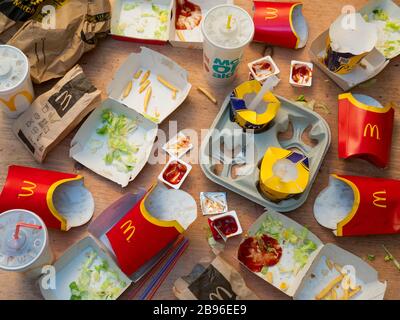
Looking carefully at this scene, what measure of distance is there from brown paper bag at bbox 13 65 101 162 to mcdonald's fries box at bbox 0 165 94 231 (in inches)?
2.7

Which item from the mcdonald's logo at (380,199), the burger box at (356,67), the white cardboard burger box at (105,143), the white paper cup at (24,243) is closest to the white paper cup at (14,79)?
the white cardboard burger box at (105,143)

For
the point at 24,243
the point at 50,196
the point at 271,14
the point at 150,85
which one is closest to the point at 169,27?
the point at 150,85

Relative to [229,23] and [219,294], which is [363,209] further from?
[229,23]

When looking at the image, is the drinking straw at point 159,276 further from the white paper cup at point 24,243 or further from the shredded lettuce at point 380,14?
the shredded lettuce at point 380,14

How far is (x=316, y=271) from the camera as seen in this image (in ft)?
3.14

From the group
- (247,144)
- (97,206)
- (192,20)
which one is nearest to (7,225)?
(97,206)

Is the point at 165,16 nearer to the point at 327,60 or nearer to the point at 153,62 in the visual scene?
the point at 153,62

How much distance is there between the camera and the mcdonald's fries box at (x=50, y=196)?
907 mm

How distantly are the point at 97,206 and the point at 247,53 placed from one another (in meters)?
0.52

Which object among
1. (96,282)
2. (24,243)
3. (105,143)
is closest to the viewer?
(24,243)

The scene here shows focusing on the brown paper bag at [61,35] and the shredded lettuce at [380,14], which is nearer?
the brown paper bag at [61,35]

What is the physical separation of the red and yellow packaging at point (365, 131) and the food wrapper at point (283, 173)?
0.43 feet

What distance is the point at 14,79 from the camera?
95 cm

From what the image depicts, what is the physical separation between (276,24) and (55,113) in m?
0.55
